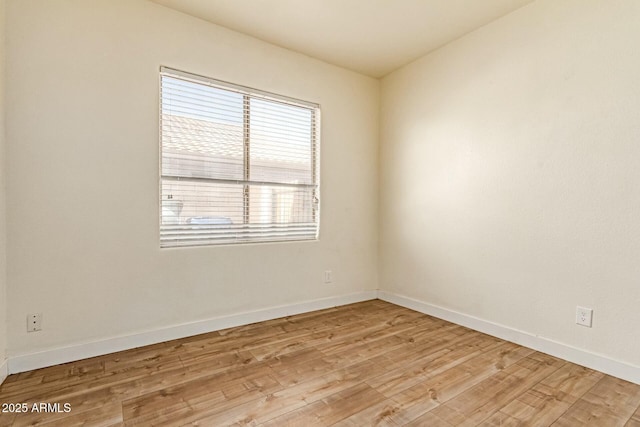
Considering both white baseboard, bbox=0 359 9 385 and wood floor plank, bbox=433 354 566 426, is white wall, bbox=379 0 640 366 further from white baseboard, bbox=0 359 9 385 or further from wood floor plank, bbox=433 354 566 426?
white baseboard, bbox=0 359 9 385

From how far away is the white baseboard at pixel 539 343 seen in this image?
6.66 feet

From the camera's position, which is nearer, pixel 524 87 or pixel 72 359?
pixel 72 359

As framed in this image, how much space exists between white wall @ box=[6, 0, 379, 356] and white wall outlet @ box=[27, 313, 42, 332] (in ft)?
0.09

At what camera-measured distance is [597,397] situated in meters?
1.82

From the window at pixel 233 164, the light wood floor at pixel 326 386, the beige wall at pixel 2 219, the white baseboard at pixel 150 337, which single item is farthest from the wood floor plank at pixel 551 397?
the beige wall at pixel 2 219

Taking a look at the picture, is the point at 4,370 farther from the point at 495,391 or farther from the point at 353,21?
the point at 353,21

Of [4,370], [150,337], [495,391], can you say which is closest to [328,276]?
[150,337]

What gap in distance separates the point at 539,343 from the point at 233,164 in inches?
111

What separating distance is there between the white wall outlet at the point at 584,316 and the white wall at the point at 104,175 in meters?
2.33

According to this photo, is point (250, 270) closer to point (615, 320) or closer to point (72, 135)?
point (72, 135)

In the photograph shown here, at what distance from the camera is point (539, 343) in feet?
7.91

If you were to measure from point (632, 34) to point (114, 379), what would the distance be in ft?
12.4

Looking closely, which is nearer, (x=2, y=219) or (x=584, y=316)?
(x=2, y=219)

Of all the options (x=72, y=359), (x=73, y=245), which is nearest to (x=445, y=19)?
(x=73, y=245)
